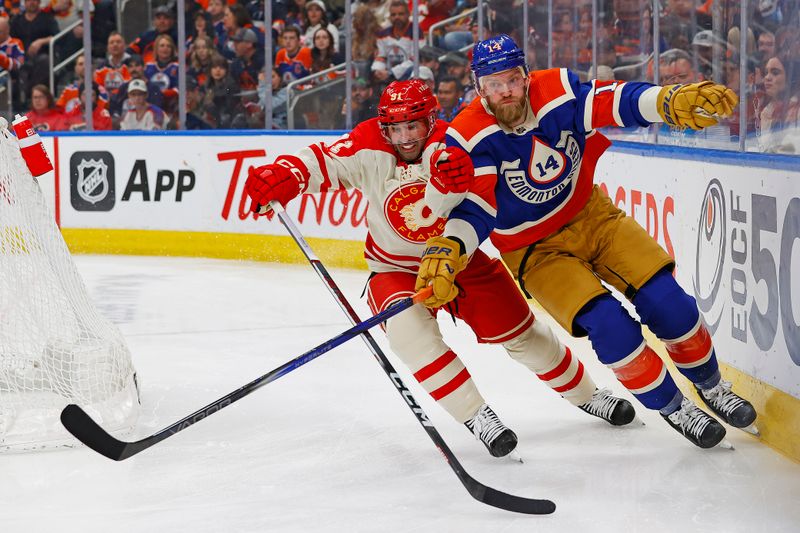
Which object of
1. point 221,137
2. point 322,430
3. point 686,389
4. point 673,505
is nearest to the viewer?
point 673,505

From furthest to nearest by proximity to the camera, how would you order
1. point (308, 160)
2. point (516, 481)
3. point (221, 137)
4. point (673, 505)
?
point (221, 137) < point (308, 160) < point (516, 481) < point (673, 505)

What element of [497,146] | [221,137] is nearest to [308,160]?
[497,146]

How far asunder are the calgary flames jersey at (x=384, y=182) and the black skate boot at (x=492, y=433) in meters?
0.42

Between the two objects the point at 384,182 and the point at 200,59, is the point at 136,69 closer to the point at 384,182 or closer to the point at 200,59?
the point at 200,59

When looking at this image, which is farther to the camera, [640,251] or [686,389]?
[686,389]

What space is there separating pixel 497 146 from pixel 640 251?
44 cm

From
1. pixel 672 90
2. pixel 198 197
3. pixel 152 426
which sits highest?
pixel 672 90

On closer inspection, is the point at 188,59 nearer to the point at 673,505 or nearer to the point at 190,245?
the point at 190,245

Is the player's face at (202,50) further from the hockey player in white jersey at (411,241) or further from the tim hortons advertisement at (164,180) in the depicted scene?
the hockey player in white jersey at (411,241)

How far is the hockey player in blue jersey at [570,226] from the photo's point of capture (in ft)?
9.00

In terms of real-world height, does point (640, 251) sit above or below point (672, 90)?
below

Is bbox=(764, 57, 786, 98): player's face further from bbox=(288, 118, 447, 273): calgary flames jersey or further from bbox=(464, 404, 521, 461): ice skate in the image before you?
bbox=(464, 404, 521, 461): ice skate

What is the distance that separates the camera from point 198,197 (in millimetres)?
6871

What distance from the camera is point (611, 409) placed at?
315 centimetres
